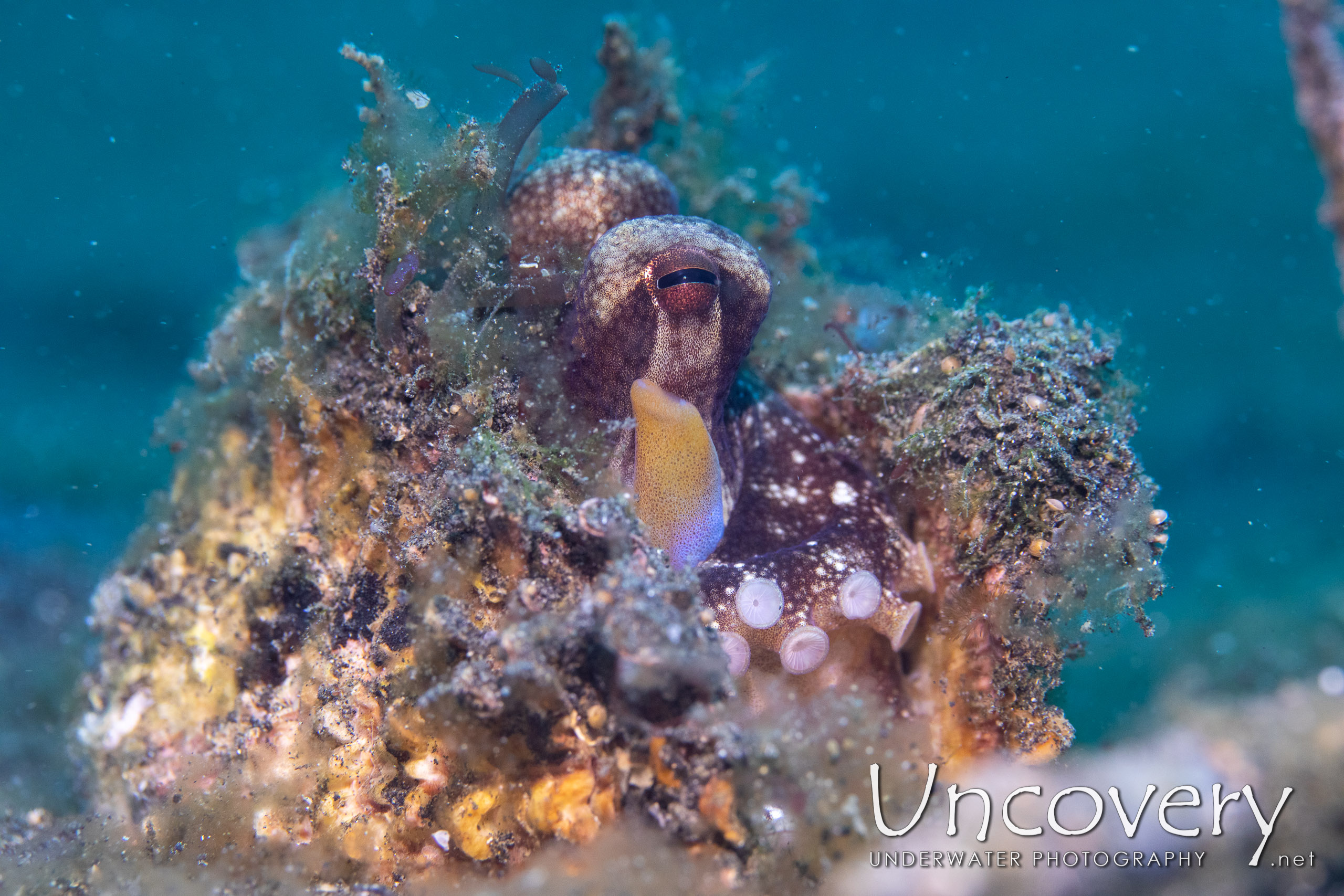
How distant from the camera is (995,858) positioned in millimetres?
2039

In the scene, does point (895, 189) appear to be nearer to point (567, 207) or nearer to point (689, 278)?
point (567, 207)

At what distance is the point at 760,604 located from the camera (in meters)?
3.11

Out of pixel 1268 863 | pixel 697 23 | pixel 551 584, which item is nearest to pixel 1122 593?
Result: pixel 1268 863

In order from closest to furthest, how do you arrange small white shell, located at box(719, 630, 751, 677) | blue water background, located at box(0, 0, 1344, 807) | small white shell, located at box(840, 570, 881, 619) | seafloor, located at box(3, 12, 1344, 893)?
seafloor, located at box(3, 12, 1344, 893) → small white shell, located at box(719, 630, 751, 677) → small white shell, located at box(840, 570, 881, 619) → blue water background, located at box(0, 0, 1344, 807)

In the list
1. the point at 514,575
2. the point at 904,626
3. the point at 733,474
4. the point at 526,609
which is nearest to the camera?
the point at 526,609

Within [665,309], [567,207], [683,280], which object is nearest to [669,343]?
[665,309]

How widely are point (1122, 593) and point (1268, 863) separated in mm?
1618

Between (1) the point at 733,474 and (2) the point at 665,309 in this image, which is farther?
(1) the point at 733,474

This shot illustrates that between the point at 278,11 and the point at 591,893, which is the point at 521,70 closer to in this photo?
the point at 591,893

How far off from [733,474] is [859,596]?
1.11 m

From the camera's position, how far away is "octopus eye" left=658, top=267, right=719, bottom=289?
3.29m

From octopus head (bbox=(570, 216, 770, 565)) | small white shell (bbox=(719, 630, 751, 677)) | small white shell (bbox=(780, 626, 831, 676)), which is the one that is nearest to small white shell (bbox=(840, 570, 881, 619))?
small white shell (bbox=(780, 626, 831, 676))

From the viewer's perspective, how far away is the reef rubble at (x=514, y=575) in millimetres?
2574

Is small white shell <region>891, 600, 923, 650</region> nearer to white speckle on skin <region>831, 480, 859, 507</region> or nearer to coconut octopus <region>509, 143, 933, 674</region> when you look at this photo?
coconut octopus <region>509, 143, 933, 674</region>
